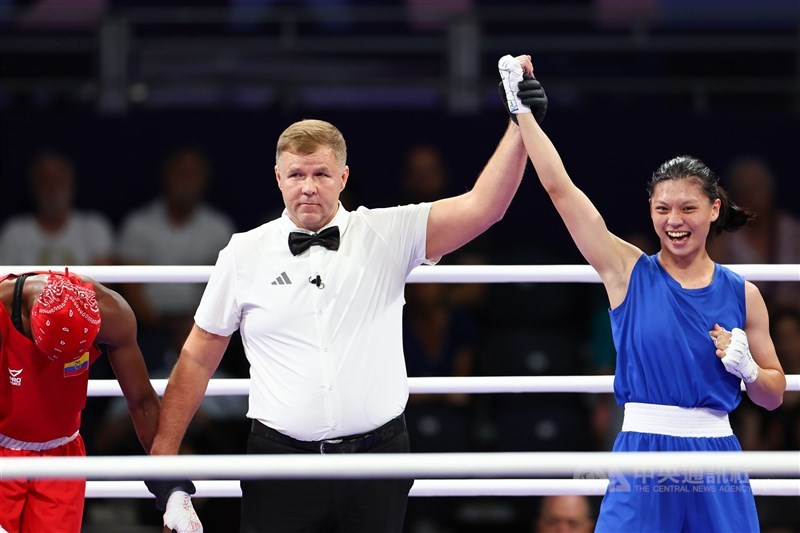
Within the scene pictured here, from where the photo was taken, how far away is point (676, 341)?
2.58 meters

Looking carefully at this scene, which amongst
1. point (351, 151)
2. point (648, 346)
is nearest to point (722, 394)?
point (648, 346)

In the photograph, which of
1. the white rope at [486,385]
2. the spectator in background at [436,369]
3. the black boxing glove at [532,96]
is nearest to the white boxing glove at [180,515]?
the white rope at [486,385]

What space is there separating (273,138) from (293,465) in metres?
3.63

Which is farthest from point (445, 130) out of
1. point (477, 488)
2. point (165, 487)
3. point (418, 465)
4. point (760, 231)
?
point (418, 465)

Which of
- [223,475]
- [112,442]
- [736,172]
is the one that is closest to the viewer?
[223,475]

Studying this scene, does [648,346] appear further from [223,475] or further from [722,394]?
[223,475]

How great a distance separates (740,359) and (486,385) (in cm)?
68

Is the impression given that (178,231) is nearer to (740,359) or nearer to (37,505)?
(37,505)

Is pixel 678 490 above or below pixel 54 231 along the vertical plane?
below

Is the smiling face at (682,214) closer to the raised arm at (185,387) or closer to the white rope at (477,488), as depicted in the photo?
the white rope at (477,488)

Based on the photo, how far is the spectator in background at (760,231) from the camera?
17.3ft

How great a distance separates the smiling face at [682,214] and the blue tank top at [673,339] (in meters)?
0.08

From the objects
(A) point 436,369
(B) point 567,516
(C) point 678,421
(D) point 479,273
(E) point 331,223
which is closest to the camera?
(C) point 678,421

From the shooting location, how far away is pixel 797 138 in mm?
5547
